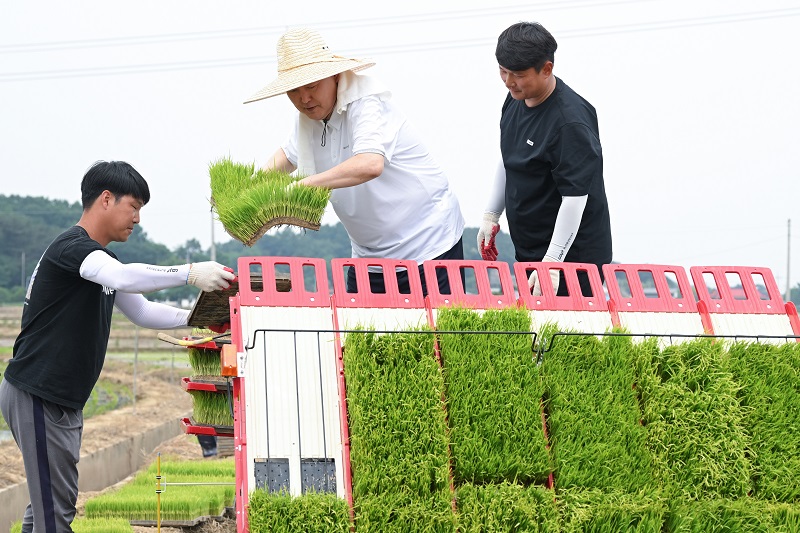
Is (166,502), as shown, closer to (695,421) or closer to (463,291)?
(463,291)

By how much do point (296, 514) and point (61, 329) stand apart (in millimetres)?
1369

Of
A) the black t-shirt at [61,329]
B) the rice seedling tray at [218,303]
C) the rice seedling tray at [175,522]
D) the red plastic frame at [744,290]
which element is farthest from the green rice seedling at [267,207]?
the rice seedling tray at [175,522]

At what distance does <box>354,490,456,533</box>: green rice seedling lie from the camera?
3.09m

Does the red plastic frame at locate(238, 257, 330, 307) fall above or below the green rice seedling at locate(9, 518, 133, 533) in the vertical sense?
above

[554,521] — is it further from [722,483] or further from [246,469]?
[246,469]

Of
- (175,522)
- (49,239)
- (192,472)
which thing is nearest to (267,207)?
(175,522)

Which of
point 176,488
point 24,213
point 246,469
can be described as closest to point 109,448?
point 176,488

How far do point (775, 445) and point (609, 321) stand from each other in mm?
691

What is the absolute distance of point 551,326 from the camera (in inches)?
138

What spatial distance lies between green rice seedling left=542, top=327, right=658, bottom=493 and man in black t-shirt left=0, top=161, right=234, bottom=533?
1.22 meters

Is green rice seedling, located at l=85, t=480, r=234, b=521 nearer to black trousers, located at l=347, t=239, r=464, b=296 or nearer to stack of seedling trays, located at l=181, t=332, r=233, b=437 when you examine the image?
stack of seedling trays, located at l=181, t=332, r=233, b=437

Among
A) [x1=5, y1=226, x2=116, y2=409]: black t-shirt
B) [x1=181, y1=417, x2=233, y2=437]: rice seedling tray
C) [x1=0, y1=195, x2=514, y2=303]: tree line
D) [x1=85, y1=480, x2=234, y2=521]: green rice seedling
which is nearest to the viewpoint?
[x1=5, y1=226, x2=116, y2=409]: black t-shirt

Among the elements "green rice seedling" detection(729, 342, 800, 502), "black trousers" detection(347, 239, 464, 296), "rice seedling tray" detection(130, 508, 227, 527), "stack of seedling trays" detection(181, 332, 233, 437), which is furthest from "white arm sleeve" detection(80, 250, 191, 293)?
"rice seedling tray" detection(130, 508, 227, 527)

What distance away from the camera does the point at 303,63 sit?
165 inches
